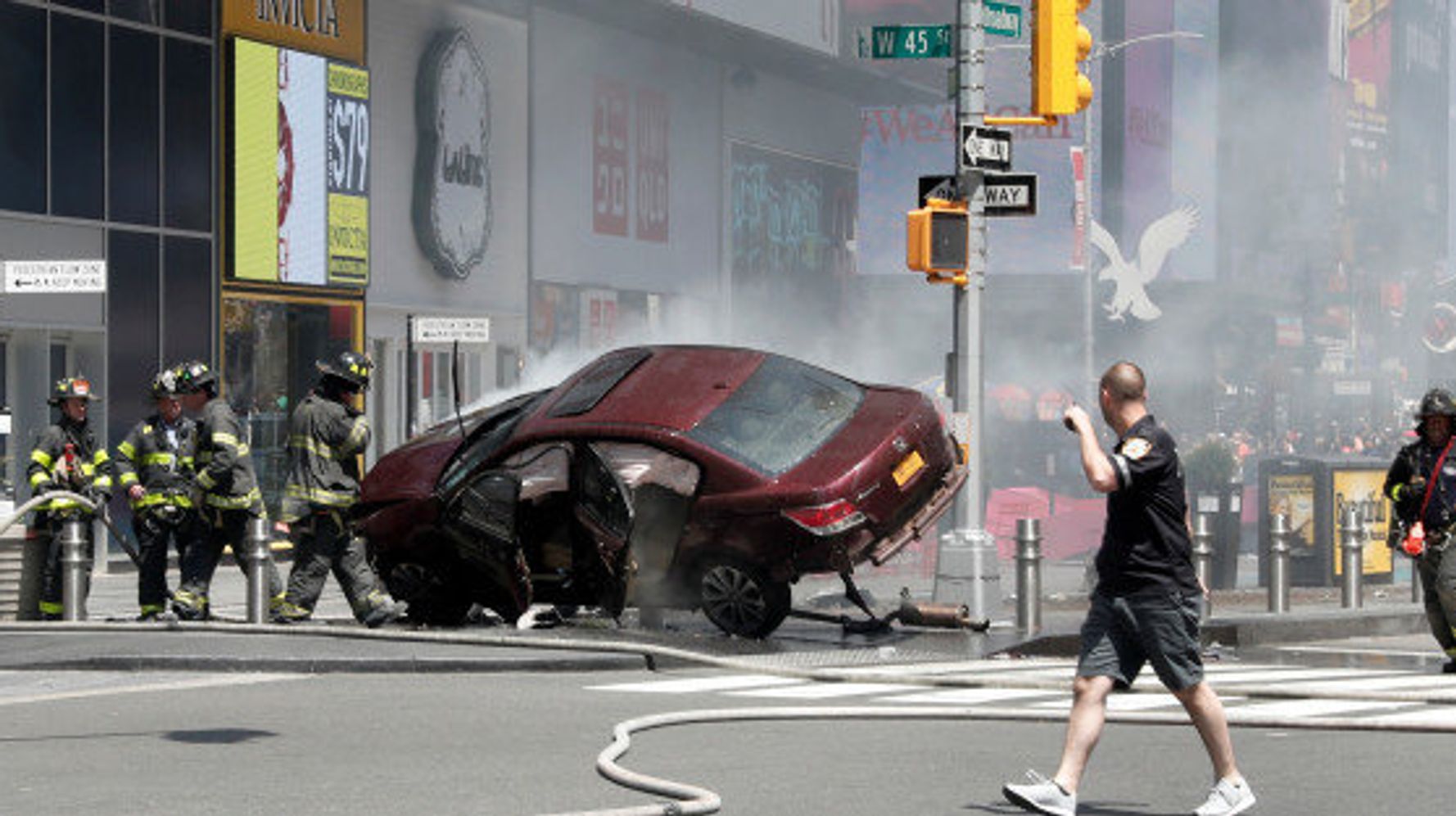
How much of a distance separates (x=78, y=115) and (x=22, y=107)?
1081 millimetres

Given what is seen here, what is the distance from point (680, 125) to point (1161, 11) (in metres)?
43.1

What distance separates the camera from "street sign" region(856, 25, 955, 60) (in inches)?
738

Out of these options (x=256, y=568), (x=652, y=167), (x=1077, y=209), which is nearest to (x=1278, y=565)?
(x=256, y=568)

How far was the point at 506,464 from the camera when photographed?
15742 mm

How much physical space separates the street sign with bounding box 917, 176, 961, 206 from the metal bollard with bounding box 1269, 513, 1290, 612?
4.51 m

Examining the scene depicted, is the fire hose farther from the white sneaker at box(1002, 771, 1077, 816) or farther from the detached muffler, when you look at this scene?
the white sneaker at box(1002, 771, 1077, 816)

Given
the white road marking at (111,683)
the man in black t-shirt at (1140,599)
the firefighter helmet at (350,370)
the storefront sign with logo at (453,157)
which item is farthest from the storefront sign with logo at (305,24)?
the man in black t-shirt at (1140,599)

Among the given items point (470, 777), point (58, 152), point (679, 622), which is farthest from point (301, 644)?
point (58, 152)

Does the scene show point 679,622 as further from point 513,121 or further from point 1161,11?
point 1161,11

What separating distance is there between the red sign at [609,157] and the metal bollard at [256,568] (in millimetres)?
25010

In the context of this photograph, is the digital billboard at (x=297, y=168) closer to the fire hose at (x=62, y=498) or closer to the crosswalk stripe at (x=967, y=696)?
the fire hose at (x=62, y=498)

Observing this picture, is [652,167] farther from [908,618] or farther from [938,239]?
[908,618]

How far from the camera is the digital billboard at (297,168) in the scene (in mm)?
31422

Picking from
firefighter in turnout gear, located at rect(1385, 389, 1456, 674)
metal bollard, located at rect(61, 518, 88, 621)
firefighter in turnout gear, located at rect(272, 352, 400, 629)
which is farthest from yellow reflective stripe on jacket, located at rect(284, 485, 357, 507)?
firefighter in turnout gear, located at rect(1385, 389, 1456, 674)
